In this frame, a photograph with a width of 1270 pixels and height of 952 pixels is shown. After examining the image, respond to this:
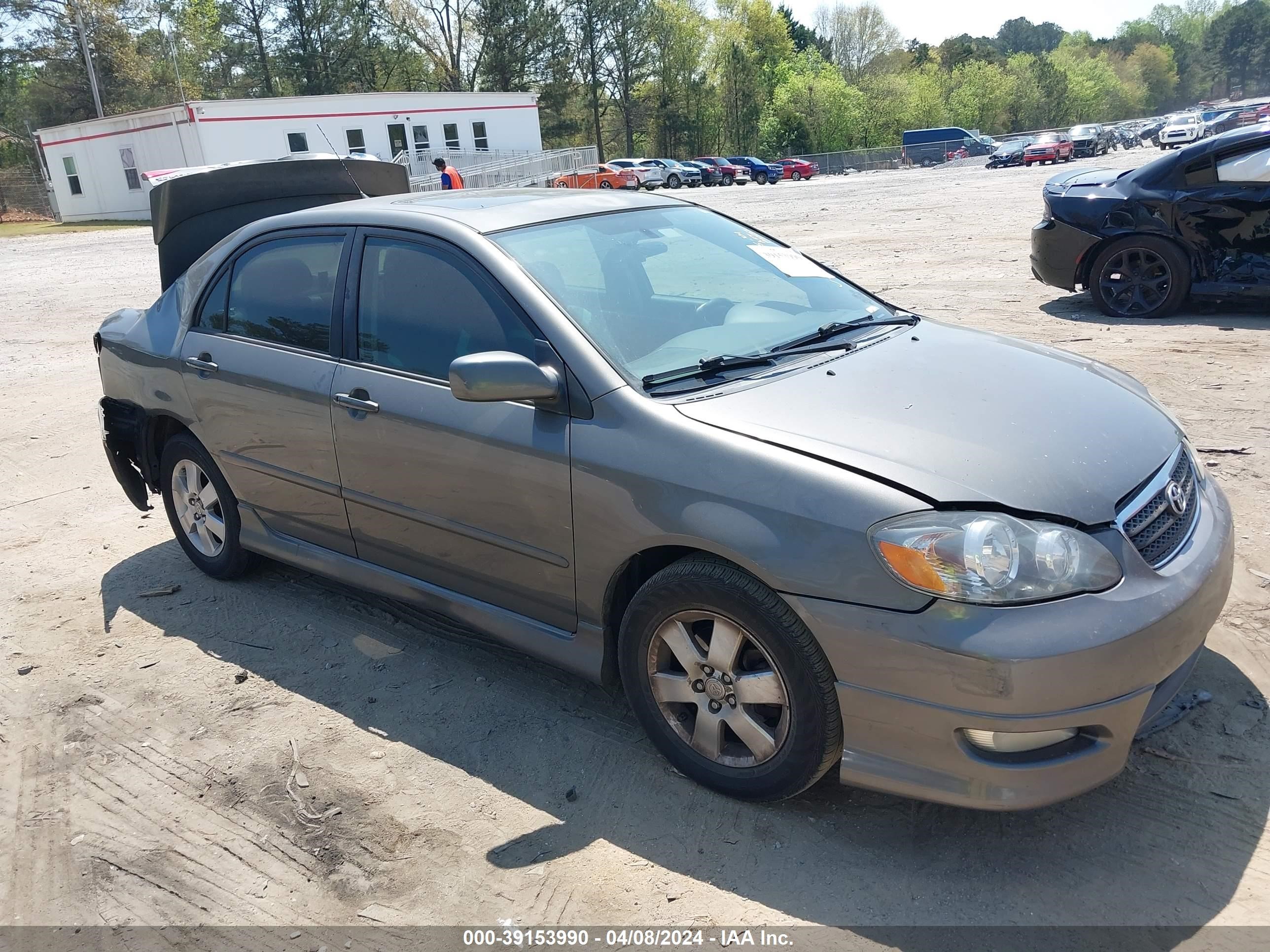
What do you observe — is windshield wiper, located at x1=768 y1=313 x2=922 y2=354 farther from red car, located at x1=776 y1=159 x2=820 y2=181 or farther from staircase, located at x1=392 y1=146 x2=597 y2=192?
red car, located at x1=776 y1=159 x2=820 y2=181

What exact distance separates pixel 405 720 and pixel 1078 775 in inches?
88.6

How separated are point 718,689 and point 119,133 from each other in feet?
161

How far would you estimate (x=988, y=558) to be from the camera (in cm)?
248

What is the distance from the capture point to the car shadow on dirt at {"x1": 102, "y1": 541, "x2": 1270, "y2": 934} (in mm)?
2578

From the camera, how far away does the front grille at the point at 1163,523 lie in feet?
8.80

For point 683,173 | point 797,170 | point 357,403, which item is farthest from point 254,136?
point 357,403

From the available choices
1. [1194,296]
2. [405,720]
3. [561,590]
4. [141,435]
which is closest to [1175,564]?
[561,590]

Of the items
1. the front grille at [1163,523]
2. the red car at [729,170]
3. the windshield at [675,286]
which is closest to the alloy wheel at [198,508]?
the windshield at [675,286]

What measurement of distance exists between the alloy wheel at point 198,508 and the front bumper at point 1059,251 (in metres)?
7.37

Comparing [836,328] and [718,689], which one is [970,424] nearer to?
[836,328]

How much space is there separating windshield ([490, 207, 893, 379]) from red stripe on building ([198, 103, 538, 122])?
42.1 metres

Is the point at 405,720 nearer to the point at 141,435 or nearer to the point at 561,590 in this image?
the point at 561,590

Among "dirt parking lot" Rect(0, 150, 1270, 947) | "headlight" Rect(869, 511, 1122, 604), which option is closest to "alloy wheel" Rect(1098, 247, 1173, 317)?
"dirt parking lot" Rect(0, 150, 1270, 947)

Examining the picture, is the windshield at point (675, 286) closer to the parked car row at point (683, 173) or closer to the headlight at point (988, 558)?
the headlight at point (988, 558)
